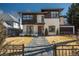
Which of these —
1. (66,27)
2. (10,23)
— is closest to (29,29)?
(10,23)

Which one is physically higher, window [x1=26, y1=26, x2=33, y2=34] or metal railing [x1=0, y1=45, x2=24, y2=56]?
window [x1=26, y1=26, x2=33, y2=34]

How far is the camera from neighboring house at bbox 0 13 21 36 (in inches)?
1529

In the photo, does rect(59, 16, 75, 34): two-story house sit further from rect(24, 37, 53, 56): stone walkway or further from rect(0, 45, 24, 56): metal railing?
rect(0, 45, 24, 56): metal railing

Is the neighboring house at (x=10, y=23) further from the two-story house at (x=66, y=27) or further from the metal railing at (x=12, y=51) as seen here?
the two-story house at (x=66, y=27)

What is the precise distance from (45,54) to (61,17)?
0.47 meters

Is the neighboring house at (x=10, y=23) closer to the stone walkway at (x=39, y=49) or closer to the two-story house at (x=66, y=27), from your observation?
the stone walkway at (x=39, y=49)

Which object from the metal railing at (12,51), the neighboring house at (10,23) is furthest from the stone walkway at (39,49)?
the neighboring house at (10,23)

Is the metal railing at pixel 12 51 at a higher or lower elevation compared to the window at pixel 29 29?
lower

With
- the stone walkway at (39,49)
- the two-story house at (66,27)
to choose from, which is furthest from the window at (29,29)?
the two-story house at (66,27)

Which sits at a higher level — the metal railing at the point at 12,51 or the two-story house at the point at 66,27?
the two-story house at the point at 66,27

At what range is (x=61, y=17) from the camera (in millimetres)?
38844

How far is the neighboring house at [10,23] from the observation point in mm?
38844

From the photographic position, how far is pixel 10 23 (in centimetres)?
3884

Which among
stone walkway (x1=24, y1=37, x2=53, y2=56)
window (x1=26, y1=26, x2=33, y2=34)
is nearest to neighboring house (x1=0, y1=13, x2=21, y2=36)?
window (x1=26, y1=26, x2=33, y2=34)
